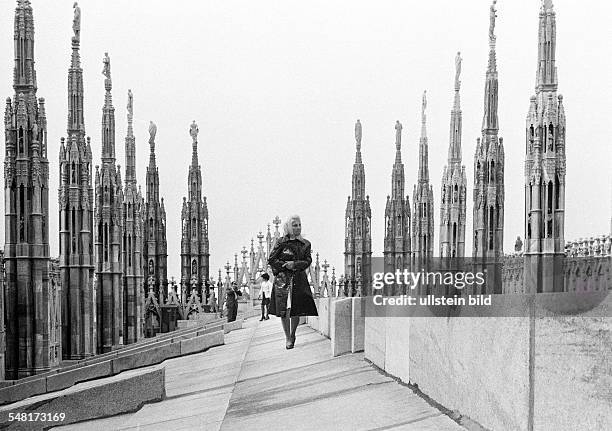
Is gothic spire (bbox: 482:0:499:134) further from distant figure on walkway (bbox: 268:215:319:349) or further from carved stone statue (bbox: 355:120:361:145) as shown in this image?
carved stone statue (bbox: 355:120:361:145)

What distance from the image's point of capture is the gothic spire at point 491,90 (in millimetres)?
31812

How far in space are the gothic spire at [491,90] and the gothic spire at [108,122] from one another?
1180 cm

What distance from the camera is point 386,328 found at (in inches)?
348

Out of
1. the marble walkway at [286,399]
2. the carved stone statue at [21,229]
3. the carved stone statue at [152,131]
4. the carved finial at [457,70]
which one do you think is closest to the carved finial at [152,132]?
the carved stone statue at [152,131]

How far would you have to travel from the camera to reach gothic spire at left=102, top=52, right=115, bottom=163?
117ft

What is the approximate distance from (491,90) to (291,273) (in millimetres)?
20291

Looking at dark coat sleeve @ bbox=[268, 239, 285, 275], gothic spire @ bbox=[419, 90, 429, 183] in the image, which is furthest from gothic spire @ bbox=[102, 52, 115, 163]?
dark coat sleeve @ bbox=[268, 239, 285, 275]

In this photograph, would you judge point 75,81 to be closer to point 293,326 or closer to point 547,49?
point 547,49

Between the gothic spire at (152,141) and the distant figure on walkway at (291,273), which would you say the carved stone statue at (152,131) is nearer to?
the gothic spire at (152,141)

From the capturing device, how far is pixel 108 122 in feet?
117

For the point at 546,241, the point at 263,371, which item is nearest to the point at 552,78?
the point at 546,241

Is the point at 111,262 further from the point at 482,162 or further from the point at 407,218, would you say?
the point at 407,218

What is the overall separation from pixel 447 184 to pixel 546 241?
13.3m

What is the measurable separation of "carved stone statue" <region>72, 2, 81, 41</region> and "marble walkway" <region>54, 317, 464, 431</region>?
17.6 metres
